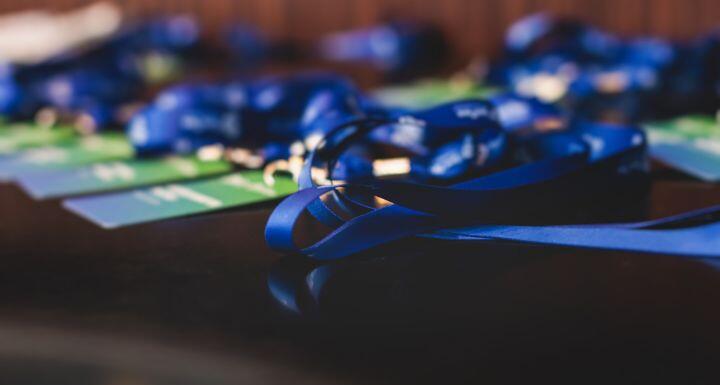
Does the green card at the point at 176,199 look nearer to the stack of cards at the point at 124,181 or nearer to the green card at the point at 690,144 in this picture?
the stack of cards at the point at 124,181

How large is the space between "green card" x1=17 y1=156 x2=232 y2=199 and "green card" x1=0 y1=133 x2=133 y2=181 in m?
0.04

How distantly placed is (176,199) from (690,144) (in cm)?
60

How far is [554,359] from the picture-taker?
0.43 meters

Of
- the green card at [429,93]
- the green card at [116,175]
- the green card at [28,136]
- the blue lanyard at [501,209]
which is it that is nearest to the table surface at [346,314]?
the blue lanyard at [501,209]

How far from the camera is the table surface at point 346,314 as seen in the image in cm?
43

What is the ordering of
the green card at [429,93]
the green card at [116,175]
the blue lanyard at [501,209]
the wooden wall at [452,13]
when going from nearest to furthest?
the blue lanyard at [501,209]
the green card at [116,175]
the green card at [429,93]
the wooden wall at [452,13]

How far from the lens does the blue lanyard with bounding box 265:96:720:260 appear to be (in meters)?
0.60

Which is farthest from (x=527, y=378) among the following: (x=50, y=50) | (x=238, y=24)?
(x=238, y=24)

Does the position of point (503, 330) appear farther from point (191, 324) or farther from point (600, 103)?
point (600, 103)

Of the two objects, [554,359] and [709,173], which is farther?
[709,173]

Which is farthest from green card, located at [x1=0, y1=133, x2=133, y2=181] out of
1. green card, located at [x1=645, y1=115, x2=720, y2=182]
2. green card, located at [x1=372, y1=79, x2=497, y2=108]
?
green card, located at [x1=645, y1=115, x2=720, y2=182]

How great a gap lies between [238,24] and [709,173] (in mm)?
1472

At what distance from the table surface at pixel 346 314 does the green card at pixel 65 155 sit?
0.35m

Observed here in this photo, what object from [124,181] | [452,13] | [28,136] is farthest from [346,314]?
[452,13]
